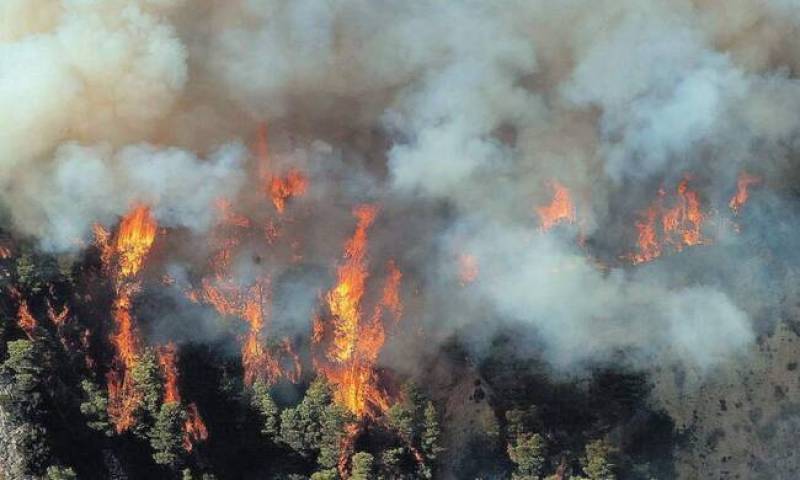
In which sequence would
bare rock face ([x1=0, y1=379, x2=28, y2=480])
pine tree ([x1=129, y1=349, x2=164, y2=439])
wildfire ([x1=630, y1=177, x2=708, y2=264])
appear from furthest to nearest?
wildfire ([x1=630, y1=177, x2=708, y2=264]) → pine tree ([x1=129, y1=349, x2=164, y2=439]) → bare rock face ([x1=0, y1=379, x2=28, y2=480])

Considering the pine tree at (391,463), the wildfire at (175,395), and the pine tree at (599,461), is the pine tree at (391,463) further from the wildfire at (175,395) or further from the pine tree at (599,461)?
the pine tree at (599,461)

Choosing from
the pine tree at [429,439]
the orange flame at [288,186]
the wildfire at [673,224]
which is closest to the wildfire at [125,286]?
the orange flame at [288,186]

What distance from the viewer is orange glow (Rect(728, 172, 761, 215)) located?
49.6 m

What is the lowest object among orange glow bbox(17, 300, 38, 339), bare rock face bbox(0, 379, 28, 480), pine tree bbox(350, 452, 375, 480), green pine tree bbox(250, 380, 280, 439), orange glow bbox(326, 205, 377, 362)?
bare rock face bbox(0, 379, 28, 480)

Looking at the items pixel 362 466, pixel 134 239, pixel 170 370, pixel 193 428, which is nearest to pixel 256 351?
pixel 170 370

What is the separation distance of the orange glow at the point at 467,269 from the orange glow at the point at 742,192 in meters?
15.1

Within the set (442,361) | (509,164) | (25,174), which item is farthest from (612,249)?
(25,174)

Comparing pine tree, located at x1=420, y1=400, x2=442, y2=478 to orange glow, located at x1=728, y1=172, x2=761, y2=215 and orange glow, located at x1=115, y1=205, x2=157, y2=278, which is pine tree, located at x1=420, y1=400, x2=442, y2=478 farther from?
orange glow, located at x1=728, y1=172, x2=761, y2=215

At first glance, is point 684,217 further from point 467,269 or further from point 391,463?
point 391,463

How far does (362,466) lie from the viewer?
146ft

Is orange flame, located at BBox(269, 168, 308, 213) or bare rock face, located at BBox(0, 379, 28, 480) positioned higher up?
orange flame, located at BBox(269, 168, 308, 213)

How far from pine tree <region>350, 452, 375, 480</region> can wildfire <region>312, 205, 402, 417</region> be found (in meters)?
2.83

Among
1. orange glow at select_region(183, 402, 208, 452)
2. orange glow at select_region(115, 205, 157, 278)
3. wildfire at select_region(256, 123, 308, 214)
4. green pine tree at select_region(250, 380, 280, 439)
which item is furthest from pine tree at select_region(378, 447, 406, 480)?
orange glow at select_region(115, 205, 157, 278)

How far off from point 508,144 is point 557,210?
4713 mm
